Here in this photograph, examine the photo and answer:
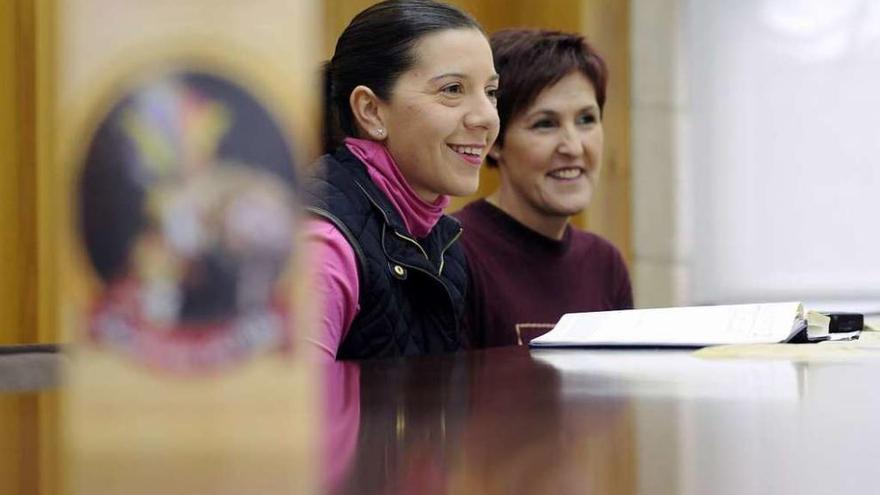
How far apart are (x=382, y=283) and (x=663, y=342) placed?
0.40m

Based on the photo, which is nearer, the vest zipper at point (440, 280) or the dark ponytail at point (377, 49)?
the vest zipper at point (440, 280)

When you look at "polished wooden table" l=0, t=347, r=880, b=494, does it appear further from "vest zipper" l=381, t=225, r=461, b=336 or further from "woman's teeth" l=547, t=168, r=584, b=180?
"woman's teeth" l=547, t=168, r=584, b=180

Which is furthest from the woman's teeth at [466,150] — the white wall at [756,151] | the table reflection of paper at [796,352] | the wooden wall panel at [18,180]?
the white wall at [756,151]

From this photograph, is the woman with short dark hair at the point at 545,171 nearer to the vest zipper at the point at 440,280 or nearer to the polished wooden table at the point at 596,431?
the vest zipper at the point at 440,280

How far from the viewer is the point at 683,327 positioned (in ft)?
4.21

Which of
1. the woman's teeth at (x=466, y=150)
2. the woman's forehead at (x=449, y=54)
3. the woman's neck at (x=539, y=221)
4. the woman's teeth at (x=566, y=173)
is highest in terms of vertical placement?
the woman's forehead at (x=449, y=54)

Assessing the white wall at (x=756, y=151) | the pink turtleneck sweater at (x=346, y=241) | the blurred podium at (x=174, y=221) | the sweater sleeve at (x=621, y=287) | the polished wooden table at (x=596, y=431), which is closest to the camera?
the blurred podium at (x=174, y=221)

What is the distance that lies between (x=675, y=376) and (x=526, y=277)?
1.31m

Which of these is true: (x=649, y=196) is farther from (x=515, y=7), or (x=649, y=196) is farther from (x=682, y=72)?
(x=515, y=7)

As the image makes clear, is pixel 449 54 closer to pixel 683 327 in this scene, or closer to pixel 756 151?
pixel 683 327

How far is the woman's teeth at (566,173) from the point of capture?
2.18 m

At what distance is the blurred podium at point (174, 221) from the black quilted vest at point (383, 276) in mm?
1239

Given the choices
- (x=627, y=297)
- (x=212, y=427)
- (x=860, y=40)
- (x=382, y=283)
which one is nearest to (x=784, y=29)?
(x=860, y=40)

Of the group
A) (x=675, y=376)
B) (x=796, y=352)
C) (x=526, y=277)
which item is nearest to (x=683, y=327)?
(x=796, y=352)
